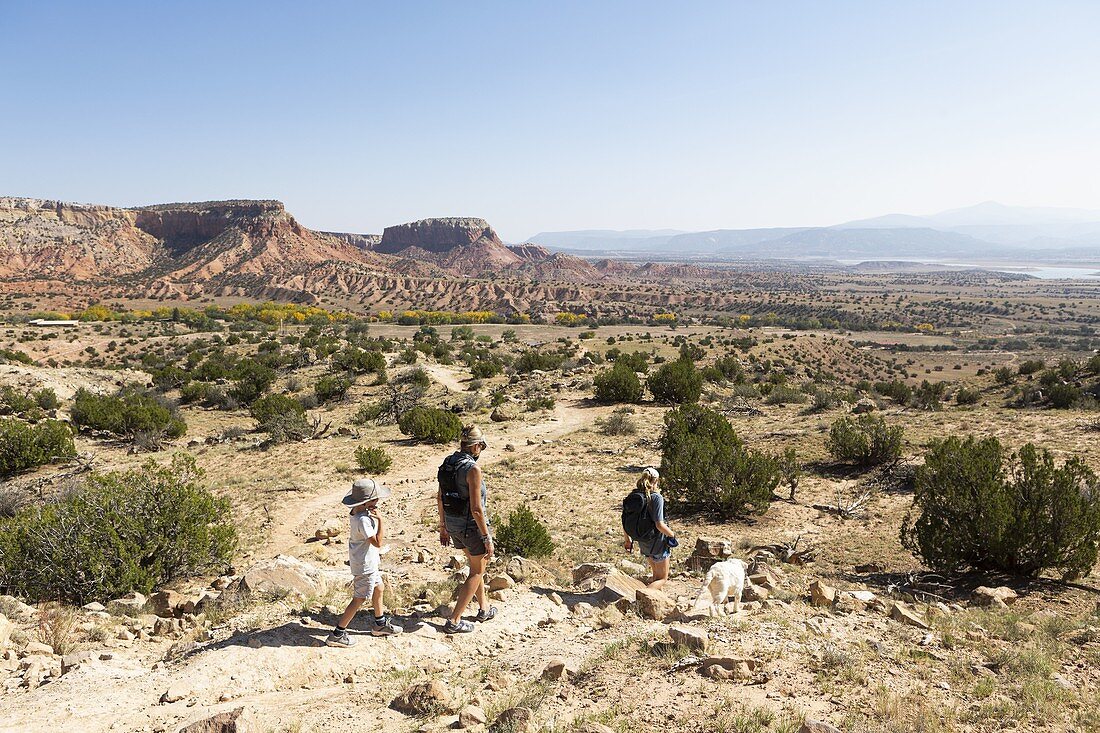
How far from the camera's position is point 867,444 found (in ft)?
45.7

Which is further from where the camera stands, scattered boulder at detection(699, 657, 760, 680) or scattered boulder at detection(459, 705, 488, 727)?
scattered boulder at detection(699, 657, 760, 680)

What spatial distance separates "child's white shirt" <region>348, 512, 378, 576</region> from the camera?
5.50 meters

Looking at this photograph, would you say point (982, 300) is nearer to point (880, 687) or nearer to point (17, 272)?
point (880, 687)

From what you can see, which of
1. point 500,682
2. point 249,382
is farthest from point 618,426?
point 249,382

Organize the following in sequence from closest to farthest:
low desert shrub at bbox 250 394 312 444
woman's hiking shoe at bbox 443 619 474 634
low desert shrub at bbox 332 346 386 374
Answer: woman's hiking shoe at bbox 443 619 474 634 → low desert shrub at bbox 250 394 312 444 → low desert shrub at bbox 332 346 386 374

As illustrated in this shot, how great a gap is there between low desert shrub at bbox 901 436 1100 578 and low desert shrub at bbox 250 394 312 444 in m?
17.0

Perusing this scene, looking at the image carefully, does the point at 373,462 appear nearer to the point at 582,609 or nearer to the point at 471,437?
the point at 582,609

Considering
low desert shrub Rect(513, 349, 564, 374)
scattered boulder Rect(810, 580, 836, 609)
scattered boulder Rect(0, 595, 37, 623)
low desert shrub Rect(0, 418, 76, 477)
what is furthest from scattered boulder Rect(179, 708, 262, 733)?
low desert shrub Rect(513, 349, 564, 374)

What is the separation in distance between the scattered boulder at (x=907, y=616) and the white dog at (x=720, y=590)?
1.62m

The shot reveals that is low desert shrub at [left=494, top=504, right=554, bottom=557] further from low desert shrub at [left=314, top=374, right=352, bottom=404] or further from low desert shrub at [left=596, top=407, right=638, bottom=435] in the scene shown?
low desert shrub at [left=314, top=374, right=352, bottom=404]

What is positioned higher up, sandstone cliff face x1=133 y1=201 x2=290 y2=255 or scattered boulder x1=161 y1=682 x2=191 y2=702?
sandstone cliff face x1=133 y1=201 x2=290 y2=255

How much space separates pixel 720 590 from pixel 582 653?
72.5 inches

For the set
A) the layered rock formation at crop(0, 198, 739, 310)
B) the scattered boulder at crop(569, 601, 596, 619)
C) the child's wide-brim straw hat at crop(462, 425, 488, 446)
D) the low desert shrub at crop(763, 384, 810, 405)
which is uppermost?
the layered rock formation at crop(0, 198, 739, 310)

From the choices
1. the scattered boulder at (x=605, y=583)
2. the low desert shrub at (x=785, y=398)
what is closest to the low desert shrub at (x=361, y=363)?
the low desert shrub at (x=785, y=398)
